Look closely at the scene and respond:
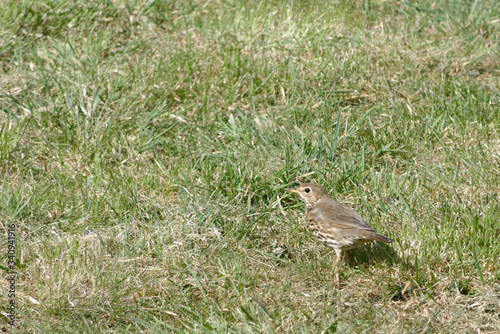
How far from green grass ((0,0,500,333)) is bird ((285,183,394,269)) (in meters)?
0.18

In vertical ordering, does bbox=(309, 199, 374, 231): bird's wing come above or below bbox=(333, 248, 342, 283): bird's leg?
above

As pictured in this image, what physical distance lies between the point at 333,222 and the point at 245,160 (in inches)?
45.8

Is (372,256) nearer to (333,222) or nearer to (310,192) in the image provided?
(333,222)

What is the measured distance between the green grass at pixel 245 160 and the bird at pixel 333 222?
0.18m

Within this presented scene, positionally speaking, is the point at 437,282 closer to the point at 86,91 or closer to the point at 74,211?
the point at 74,211

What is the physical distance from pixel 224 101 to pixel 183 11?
1482 millimetres

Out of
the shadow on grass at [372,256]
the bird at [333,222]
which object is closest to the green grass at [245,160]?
the shadow on grass at [372,256]

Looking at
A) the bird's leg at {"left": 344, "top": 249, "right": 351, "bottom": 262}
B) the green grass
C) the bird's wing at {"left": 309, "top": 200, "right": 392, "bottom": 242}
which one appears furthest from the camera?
the bird's leg at {"left": 344, "top": 249, "right": 351, "bottom": 262}

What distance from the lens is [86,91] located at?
6125 mm

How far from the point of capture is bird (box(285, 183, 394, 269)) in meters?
4.46

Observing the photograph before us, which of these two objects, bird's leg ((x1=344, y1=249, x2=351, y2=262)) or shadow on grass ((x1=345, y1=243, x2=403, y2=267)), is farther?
bird's leg ((x1=344, y1=249, x2=351, y2=262))

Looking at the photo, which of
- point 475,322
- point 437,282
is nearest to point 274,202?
point 437,282

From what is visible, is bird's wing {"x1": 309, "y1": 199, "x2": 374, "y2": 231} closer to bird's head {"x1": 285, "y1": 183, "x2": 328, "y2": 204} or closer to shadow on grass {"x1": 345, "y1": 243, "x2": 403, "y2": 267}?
bird's head {"x1": 285, "y1": 183, "x2": 328, "y2": 204}

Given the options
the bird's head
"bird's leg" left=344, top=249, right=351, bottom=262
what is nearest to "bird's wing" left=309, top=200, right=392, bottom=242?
the bird's head
